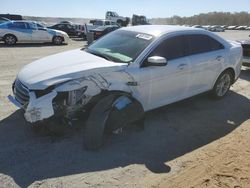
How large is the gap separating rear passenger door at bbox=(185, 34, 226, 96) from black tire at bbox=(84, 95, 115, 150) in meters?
2.19

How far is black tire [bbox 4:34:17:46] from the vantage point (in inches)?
698

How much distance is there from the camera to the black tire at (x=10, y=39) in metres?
17.7

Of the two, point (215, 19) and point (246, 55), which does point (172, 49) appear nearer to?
point (246, 55)

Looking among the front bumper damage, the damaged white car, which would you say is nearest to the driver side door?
the damaged white car

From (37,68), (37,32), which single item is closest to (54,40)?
(37,32)

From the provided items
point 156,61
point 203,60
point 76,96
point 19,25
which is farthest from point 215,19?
point 76,96

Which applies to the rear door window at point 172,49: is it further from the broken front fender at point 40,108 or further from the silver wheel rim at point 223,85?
the broken front fender at point 40,108

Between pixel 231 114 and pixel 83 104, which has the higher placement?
pixel 83 104

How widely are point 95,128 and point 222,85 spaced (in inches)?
147

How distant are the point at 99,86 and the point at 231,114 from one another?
2.98 metres

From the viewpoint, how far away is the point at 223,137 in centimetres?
495

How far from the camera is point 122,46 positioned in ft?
17.5

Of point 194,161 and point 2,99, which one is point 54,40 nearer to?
point 2,99

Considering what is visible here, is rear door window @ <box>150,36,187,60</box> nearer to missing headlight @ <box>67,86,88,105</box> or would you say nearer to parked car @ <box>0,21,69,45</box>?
missing headlight @ <box>67,86,88,105</box>
